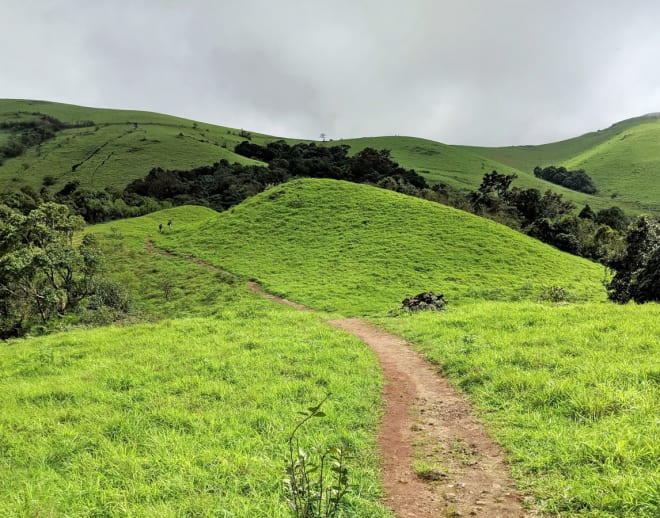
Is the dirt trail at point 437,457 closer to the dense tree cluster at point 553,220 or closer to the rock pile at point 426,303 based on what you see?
the rock pile at point 426,303

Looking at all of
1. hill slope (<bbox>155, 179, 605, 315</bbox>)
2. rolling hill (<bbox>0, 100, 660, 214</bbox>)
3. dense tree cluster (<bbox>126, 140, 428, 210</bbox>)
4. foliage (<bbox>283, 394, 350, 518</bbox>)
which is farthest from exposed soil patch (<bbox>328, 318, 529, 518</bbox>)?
rolling hill (<bbox>0, 100, 660, 214</bbox>)

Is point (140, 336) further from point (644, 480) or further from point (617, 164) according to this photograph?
point (617, 164)

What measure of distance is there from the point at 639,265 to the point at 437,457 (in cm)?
1878

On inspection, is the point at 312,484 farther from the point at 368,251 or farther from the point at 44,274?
the point at 368,251

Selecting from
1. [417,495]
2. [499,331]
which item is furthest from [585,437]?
[499,331]

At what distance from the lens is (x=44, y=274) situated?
2242 cm

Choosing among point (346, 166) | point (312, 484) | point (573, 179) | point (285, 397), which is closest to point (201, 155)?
point (346, 166)

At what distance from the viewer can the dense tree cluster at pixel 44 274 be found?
19672mm

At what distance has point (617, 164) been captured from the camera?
132875 mm

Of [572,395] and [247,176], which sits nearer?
[572,395]

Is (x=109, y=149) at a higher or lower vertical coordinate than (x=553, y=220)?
higher

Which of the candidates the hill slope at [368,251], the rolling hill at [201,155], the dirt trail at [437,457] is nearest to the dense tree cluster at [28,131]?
the rolling hill at [201,155]

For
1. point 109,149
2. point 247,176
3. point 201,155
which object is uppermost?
point 109,149

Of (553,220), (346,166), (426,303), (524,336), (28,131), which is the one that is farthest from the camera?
(28,131)
